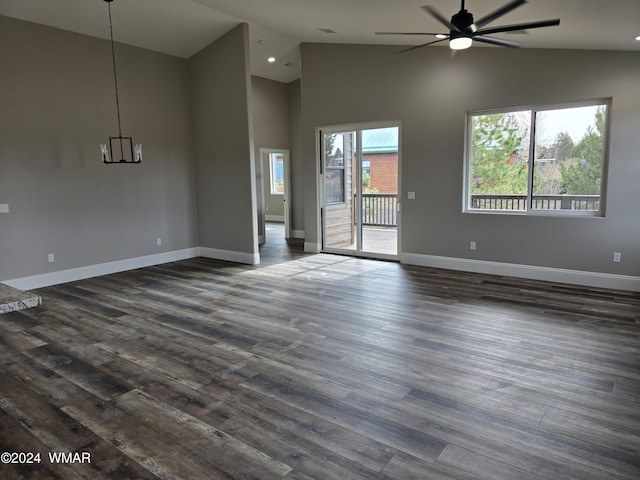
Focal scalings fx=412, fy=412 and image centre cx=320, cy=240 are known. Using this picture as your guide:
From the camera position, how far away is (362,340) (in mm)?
3711

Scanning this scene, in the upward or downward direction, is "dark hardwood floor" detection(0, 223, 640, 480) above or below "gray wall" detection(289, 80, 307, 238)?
below

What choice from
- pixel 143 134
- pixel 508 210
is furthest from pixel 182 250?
pixel 508 210

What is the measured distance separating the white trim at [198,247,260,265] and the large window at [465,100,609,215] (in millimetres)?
3549

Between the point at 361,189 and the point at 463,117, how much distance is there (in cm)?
207

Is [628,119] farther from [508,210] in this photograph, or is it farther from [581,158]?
A: [508,210]

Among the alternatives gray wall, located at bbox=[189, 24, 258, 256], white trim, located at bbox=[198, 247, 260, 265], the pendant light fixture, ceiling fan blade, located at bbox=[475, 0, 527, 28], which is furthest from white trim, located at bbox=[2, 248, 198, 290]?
ceiling fan blade, located at bbox=[475, 0, 527, 28]

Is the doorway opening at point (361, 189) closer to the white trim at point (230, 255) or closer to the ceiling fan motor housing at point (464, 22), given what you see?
the white trim at point (230, 255)

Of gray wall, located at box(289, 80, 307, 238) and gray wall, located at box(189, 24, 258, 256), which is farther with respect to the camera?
gray wall, located at box(289, 80, 307, 238)

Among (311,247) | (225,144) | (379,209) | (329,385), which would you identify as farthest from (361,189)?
(329,385)

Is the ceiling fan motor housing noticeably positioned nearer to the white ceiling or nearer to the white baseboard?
the white ceiling

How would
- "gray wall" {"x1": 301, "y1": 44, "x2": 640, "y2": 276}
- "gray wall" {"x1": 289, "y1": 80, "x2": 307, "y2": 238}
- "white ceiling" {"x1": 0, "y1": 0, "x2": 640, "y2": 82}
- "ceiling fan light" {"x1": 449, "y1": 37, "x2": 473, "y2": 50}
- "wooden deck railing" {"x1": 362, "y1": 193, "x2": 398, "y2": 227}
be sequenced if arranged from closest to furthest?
1. "ceiling fan light" {"x1": 449, "y1": 37, "x2": 473, "y2": 50}
2. "white ceiling" {"x1": 0, "y1": 0, "x2": 640, "y2": 82}
3. "gray wall" {"x1": 301, "y1": 44, "x2": 640, "y2": 276}
4. "wooden deck railing" {"x1": 362, "y1": 193, "x2": 398, "y2": 227}
5. "gray wall" {"x1": 289, "y1": 80, "x2": 307, "y2": 238}

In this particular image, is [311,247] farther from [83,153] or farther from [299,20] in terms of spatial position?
[83,153]

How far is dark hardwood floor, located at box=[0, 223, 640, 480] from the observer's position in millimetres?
2160

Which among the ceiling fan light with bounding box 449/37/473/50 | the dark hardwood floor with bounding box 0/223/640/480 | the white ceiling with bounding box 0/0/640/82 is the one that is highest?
the white ceiling with bounding box 0/0/640/82
